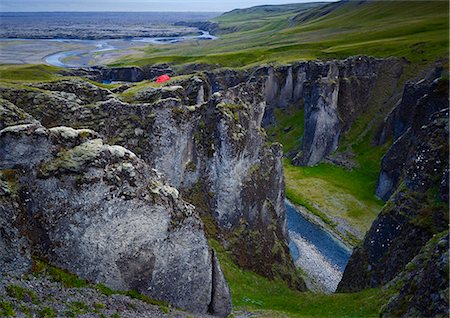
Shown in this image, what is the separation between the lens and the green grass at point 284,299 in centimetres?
3653

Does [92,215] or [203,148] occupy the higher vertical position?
[203,148]

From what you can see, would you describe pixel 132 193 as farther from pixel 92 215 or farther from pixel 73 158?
pixel 73 158

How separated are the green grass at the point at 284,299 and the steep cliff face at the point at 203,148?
2.19m

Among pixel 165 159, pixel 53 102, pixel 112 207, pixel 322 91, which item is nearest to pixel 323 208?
pixel 322 91

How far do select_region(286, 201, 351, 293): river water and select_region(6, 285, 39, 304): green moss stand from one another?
139 ft

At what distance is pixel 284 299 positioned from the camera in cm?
4250

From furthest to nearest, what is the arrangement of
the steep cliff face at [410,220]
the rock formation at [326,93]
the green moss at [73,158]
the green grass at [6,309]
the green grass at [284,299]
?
the rock formation at [326,93] < the steep cliff face at [410,220] < the green grass at [284,299] < the green moss at [73,158] < the green grass at [6,309]

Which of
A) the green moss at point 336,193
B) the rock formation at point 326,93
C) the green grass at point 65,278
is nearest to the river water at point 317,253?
the green moss at point 336,193

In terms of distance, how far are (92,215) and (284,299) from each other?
81.3 ft

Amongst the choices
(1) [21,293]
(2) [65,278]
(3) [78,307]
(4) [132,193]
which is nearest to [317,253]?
(4) [132,193]

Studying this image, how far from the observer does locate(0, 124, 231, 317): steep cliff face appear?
81.8 ft

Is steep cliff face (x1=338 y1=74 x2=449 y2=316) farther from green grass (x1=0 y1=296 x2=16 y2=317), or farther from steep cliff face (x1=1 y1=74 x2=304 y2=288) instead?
green grass (x1=0 y1=296 x2=16 y2=317)

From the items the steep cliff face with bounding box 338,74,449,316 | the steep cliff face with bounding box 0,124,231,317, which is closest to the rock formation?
the steep cliff face with bounding box 338,74,449,316

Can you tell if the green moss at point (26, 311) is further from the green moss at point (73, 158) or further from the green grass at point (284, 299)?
the green grass at point (284, 299)
